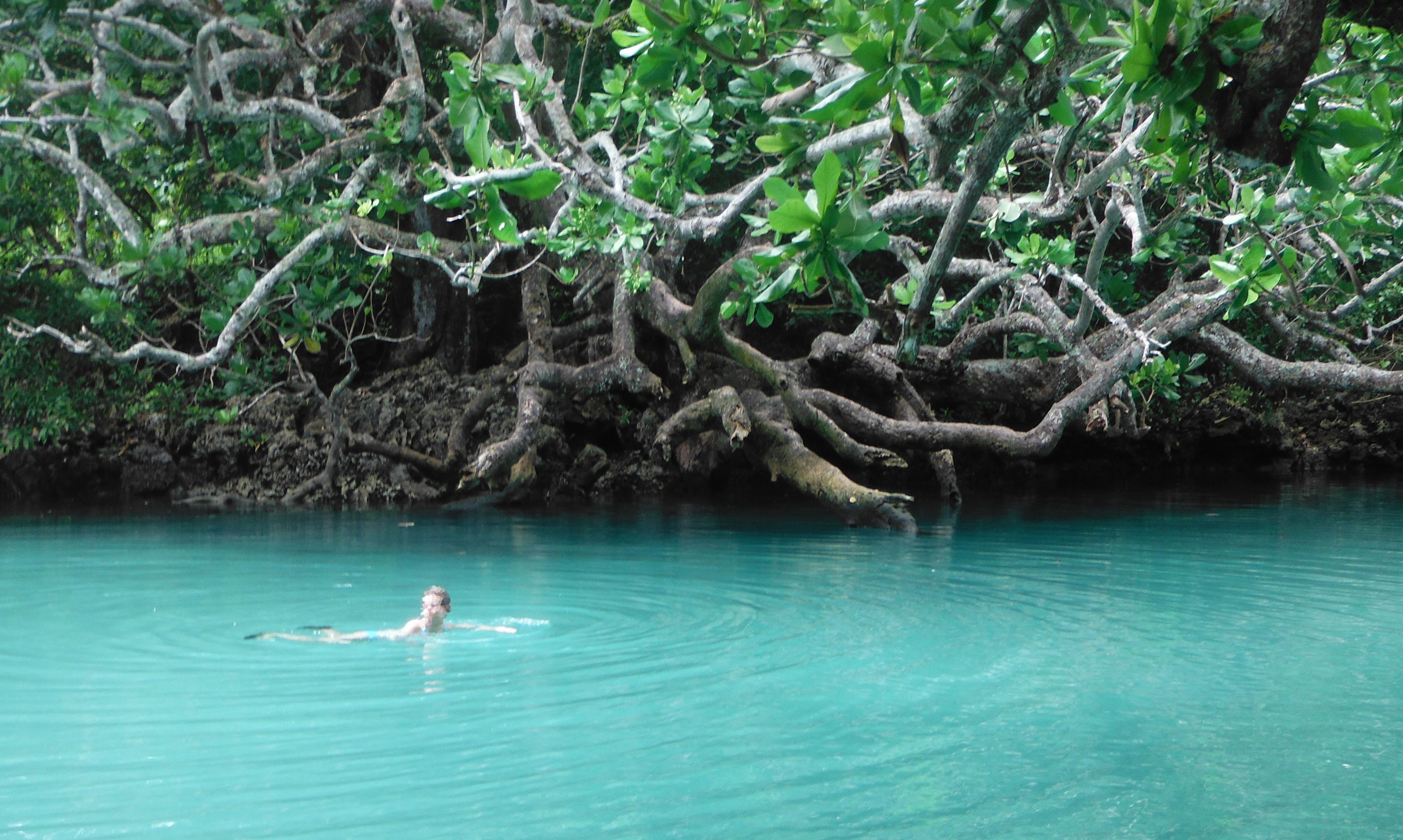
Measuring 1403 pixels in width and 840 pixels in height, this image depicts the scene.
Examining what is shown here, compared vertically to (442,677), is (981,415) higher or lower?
higher

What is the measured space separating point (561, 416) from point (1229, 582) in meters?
7.92

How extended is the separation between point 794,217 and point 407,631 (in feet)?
12.9

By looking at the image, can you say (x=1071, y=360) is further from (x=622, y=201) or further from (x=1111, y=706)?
(x=1111, y=706)

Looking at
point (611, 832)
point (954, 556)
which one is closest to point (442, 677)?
point (611, 832)

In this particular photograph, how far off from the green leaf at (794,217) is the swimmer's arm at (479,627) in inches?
152

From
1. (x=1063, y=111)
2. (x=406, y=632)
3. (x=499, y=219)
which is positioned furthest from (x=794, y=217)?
(x=406, y=632)

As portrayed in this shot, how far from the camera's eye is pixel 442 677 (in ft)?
16.8

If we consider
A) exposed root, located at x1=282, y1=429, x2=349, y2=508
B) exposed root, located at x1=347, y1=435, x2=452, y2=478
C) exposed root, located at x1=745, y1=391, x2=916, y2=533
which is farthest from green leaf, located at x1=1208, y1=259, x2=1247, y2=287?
exposed root, located at x1=282, y1=429, x2=349, y2=508

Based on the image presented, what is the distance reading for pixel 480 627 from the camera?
6176 millimetres

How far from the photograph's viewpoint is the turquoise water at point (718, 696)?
3.43m

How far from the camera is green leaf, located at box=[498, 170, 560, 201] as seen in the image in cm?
332

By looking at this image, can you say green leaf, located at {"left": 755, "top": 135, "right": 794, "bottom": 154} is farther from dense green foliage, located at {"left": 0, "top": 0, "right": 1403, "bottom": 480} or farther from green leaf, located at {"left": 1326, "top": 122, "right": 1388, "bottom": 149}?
green leaf, located at {"left": 1326, "top": 122, "right": 1388, "bottom": 149}

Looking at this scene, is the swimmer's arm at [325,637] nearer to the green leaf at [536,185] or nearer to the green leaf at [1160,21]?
the green leaf at [536,185]

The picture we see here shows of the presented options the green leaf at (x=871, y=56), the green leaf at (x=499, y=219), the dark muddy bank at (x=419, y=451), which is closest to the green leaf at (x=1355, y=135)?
the green leaf at (x=871, y=56)
